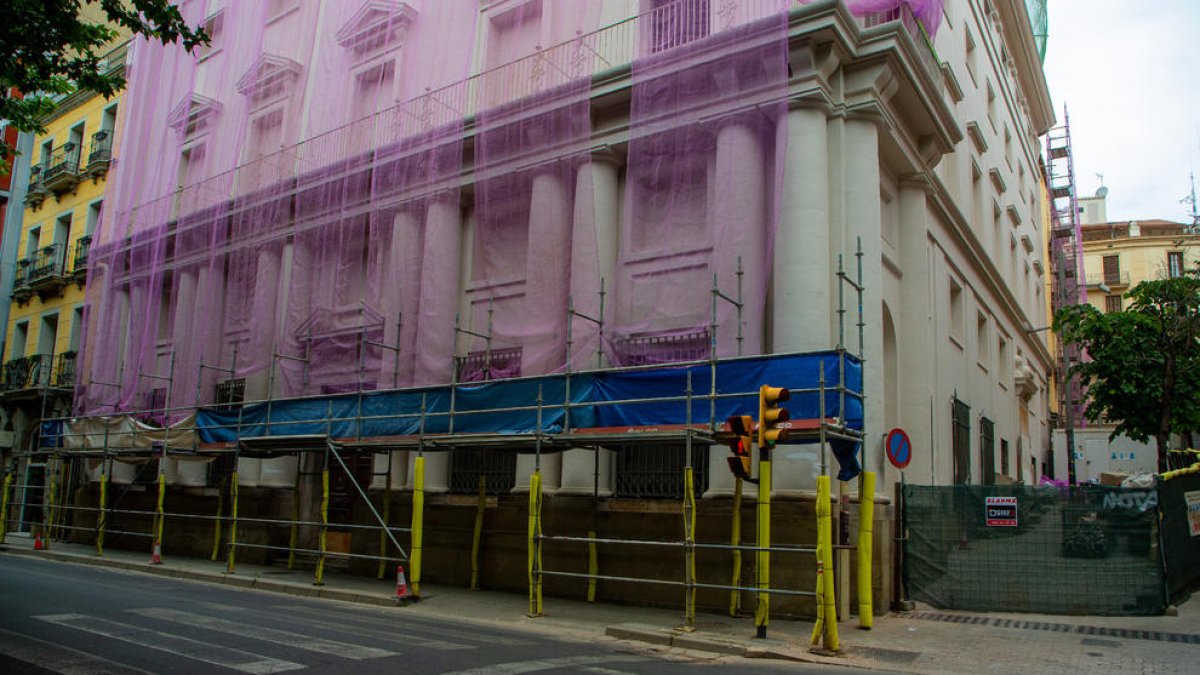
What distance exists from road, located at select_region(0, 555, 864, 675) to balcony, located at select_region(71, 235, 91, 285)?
60.0ft

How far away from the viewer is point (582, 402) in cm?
1264

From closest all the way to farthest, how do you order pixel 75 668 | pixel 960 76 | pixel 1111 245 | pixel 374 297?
pixel 75 668 < pixel 374 297 < pixel 960 76 < pixel 1111 245

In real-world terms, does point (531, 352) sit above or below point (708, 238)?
below

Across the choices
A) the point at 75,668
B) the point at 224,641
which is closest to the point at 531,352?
the point at 224,641

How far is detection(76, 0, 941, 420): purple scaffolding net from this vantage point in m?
14.0

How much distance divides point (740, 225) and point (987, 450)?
1379 cm

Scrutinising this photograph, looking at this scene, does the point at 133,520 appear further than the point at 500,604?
Yes

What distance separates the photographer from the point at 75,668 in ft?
24.5

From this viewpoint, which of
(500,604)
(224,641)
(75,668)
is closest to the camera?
(75,668)

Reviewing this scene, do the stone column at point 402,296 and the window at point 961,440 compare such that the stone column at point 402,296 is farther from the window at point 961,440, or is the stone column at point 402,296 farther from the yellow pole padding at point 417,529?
the window at point 961,440

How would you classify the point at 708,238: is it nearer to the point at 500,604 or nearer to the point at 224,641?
the point at 500,604

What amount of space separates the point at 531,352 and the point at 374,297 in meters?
4.69

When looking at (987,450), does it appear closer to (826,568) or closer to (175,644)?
(826,568)

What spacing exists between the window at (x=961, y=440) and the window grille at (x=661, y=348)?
784 cm
